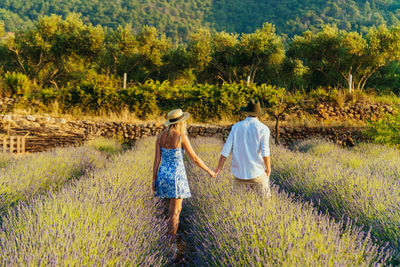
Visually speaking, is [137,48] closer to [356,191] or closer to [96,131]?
[96,131]

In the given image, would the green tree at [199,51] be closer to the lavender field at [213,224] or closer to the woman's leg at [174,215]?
the lavender field at [213,224]

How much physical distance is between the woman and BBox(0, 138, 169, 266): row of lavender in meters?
0.29

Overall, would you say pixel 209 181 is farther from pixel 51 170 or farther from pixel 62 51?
pixel 62 51

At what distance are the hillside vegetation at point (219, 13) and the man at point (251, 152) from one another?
4511 cm

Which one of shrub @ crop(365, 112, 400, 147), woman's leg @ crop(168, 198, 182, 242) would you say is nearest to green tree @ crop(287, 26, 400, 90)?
shrub @ crop(365, 112, 400, 147)

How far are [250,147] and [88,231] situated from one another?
176cm

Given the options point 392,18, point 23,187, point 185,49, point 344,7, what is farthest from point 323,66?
point 344,7

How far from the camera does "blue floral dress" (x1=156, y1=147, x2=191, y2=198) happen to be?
2.96 metres

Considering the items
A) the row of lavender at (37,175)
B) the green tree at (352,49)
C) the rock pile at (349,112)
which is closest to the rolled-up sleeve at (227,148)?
the row of lavender at (37,175)

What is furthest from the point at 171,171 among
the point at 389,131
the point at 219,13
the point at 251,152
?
the point at 219,13

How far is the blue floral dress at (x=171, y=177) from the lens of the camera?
2.96 metres

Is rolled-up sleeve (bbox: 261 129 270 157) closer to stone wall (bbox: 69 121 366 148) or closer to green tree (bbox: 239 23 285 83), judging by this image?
stone wall (bbox: 69 121 366 148)

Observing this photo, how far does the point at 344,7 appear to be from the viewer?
5341cm

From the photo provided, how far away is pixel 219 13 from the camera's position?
60.0 m
